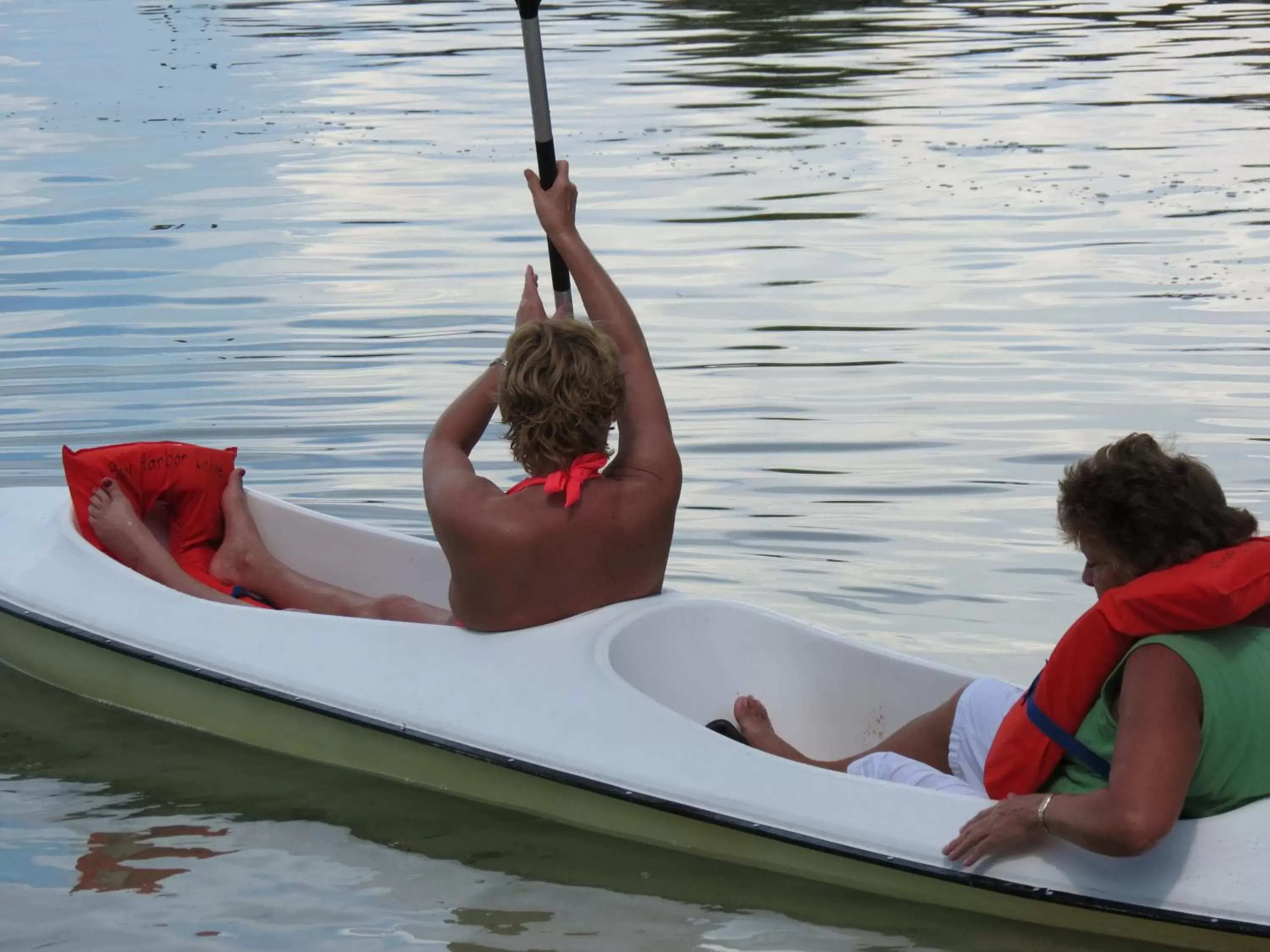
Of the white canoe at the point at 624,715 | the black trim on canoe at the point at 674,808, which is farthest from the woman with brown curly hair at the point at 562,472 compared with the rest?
the black trim on canoe at the point at 674,808

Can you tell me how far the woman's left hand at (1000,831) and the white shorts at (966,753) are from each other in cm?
19

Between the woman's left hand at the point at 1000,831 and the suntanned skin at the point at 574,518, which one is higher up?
the suntanned skin at the point at 574,518

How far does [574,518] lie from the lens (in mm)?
4051

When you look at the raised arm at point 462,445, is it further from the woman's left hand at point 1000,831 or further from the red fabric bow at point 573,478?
the woman's left hand at point 1000,831

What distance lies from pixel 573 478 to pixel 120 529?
5.80ft

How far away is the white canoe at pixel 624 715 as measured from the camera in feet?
11.3

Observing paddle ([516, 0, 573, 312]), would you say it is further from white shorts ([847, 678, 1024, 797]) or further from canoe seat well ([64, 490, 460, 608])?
white shorts ([847, 678, 1024, 797])

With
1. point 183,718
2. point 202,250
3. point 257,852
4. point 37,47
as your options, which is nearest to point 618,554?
point 257,852

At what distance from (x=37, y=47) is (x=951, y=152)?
44.8 feet

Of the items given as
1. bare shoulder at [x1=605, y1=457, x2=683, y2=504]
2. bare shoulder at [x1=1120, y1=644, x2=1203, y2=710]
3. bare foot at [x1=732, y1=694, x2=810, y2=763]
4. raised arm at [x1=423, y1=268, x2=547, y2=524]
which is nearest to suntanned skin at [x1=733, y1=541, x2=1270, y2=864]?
bare shoulder at [x1=1120, y1=644, x2=1203, y2=710]

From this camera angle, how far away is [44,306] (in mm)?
10000

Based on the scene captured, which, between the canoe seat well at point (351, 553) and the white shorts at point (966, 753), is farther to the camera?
the canoe seat well at point (351, 553)

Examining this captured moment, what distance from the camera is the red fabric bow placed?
400 cm

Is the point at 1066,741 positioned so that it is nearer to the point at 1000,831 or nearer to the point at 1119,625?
the point at 1000,831
